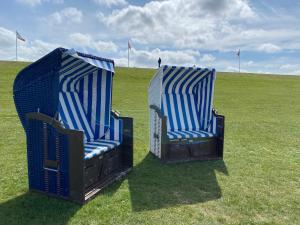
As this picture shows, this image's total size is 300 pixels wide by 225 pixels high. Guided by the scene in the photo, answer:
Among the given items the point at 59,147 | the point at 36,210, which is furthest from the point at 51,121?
the point at 36,210

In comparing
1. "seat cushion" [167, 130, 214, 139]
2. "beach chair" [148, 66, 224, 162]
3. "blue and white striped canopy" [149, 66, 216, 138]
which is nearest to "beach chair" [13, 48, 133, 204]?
"beach chair" [148, 66, 224, 162]

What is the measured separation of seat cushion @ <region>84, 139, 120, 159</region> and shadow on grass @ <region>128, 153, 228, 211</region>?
29.1 inches

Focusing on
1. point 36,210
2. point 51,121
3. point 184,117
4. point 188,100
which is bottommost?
point 36,210

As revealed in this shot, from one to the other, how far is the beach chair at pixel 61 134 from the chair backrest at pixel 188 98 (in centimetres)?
212

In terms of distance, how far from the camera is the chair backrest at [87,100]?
18.8 feet

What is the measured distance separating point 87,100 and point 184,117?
2770 millimetres

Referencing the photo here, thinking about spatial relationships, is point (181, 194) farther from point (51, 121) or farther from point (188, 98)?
point (188, 98)

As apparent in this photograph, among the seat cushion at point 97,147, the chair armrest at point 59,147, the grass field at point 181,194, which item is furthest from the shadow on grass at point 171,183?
the chair armrest at point 59,147

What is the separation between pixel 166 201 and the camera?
15.8 ft

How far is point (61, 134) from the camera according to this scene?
14.8 ft

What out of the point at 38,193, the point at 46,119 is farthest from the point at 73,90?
the point at 38,193

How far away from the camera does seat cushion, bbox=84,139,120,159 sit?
194 inches

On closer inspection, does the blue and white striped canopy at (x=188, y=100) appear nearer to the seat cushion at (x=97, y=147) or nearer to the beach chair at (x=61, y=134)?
the seat cushion at (x=97, y=147)

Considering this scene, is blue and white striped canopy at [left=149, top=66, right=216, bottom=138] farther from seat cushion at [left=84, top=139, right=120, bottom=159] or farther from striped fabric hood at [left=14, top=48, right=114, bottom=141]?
seat cushion at [left=84, top=139, right=120, bottom=159]
